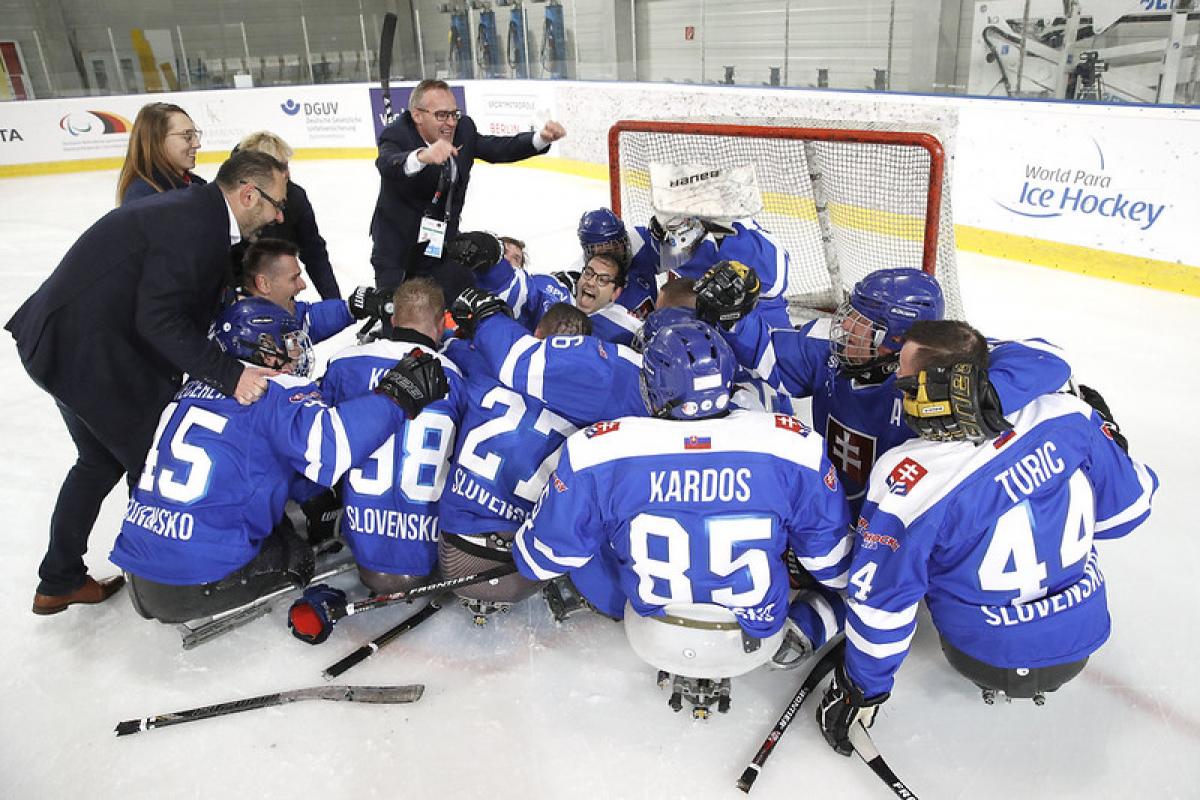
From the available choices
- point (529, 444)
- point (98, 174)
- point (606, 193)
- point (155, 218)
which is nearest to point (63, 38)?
point (98, 174)

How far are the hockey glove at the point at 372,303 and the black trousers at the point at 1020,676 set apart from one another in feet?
7.09

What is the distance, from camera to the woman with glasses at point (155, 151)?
3.03 m

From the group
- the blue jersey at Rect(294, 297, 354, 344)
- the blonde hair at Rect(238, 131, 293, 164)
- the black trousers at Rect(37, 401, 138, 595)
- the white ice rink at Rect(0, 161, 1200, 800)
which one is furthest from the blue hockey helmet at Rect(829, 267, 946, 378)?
the blonde hair at Rect(238, 131, 293, 164)

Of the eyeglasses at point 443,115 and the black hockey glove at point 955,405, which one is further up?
the eyeglasses at point 443,115

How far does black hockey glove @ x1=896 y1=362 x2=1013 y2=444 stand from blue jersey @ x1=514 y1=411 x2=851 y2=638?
229 millimetres

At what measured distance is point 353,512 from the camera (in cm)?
237

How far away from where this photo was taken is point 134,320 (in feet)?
7.71

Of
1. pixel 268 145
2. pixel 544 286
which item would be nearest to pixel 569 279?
pixel 544 286

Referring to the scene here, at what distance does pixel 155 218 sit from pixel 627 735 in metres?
1.86

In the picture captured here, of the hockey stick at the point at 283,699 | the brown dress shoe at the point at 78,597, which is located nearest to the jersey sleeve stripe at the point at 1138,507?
the hockey stick at the point at 283,699

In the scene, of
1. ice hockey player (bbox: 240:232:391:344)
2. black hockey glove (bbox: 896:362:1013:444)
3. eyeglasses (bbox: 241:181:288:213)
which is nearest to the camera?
black hockey glove (bbox: 896:362:1013:444)

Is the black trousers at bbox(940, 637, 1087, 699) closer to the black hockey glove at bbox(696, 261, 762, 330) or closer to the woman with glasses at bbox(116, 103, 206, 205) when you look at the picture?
the black hockey glove at bbox(696, 261, 762, 330)

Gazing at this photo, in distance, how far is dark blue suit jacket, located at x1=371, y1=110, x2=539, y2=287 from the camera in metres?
3.43

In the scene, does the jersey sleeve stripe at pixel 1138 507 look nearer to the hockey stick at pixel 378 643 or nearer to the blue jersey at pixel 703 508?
the blue jersey at pixel 703 508
